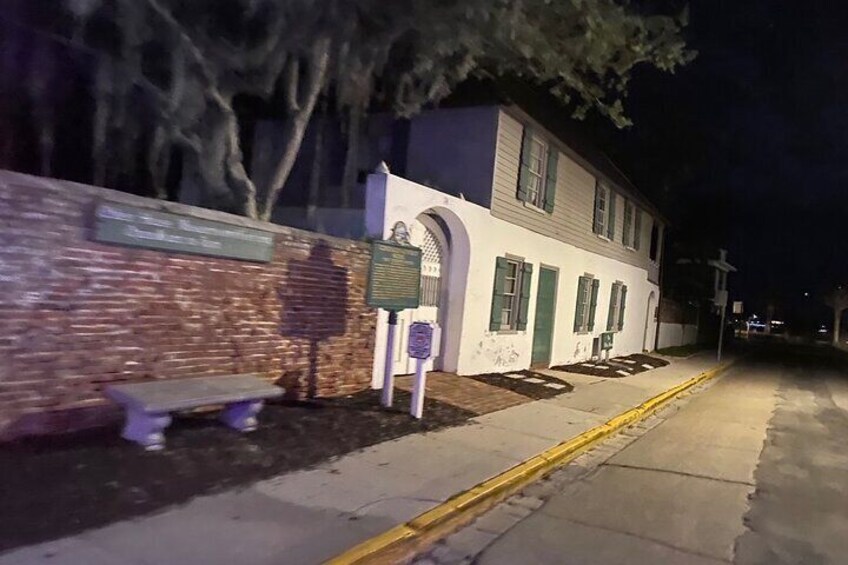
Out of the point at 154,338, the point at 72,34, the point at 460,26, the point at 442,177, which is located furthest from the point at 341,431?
the point at 442,177

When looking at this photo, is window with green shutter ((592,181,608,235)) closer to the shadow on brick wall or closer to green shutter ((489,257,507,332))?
green shutter ((489,257,507,332))

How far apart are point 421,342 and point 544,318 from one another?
28.1 ft

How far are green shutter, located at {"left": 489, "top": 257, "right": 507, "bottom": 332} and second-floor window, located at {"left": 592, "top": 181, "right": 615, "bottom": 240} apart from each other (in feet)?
21.6

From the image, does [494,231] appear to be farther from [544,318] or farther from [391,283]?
[391,283]

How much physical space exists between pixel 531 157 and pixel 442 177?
245 centimetres

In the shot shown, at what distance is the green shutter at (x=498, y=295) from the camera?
597 inches

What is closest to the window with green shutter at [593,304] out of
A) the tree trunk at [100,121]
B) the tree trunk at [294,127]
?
the tree trunk at [294,127]

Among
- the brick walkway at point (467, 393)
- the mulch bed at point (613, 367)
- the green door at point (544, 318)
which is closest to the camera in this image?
the brick walkway at point (467, 393)

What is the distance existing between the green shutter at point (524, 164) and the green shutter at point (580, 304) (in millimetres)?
4822

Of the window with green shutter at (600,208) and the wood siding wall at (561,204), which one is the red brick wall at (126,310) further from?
the window with green shutter at (600,208)

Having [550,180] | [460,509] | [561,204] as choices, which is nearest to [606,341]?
[561,204]

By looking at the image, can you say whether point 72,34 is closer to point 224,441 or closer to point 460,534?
point 224,441

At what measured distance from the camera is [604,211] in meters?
22.1

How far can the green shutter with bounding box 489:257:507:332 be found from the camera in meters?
15.2
